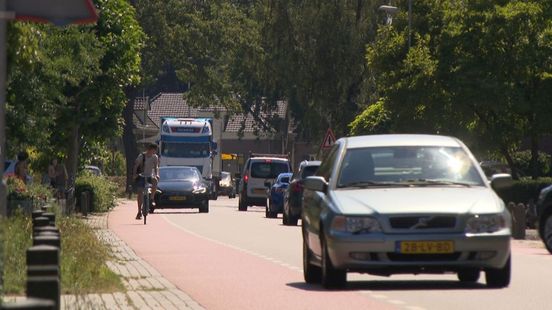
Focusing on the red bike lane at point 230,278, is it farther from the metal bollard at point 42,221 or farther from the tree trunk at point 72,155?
the tree trunk at point 72,155

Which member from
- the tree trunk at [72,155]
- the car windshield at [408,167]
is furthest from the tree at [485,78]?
the car windshield at [408,167]

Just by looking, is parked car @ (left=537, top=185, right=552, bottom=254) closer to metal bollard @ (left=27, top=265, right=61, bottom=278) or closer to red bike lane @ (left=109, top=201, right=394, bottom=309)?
red bike lane @ (left=109, top=201, right=394, bottom=309)

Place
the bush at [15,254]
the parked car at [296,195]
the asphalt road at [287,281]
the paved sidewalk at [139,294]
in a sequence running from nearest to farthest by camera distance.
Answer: the paved sidewalk at [139,294] < the asphalt road at [287,281] < the bush at [15,254] < the parked car at [296,195]

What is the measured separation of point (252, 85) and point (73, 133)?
184 ft

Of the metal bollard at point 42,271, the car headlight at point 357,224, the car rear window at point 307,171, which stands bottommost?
the metal bollard at point 42,271

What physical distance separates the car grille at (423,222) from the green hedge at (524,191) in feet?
79.1

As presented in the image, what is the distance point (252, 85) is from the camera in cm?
10031

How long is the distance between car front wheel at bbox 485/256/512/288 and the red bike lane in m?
1.38

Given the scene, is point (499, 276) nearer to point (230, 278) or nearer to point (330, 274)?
point (330, 274)

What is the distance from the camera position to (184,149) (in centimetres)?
7400

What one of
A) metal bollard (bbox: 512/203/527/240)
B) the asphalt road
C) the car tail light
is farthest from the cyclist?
metal bollard (bbox: 512/203/527/240)

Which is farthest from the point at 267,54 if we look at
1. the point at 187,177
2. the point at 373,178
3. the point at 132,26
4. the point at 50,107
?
the point at 373,178

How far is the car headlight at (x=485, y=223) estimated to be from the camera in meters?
15.3

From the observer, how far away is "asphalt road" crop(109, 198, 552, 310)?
49.5 feet
